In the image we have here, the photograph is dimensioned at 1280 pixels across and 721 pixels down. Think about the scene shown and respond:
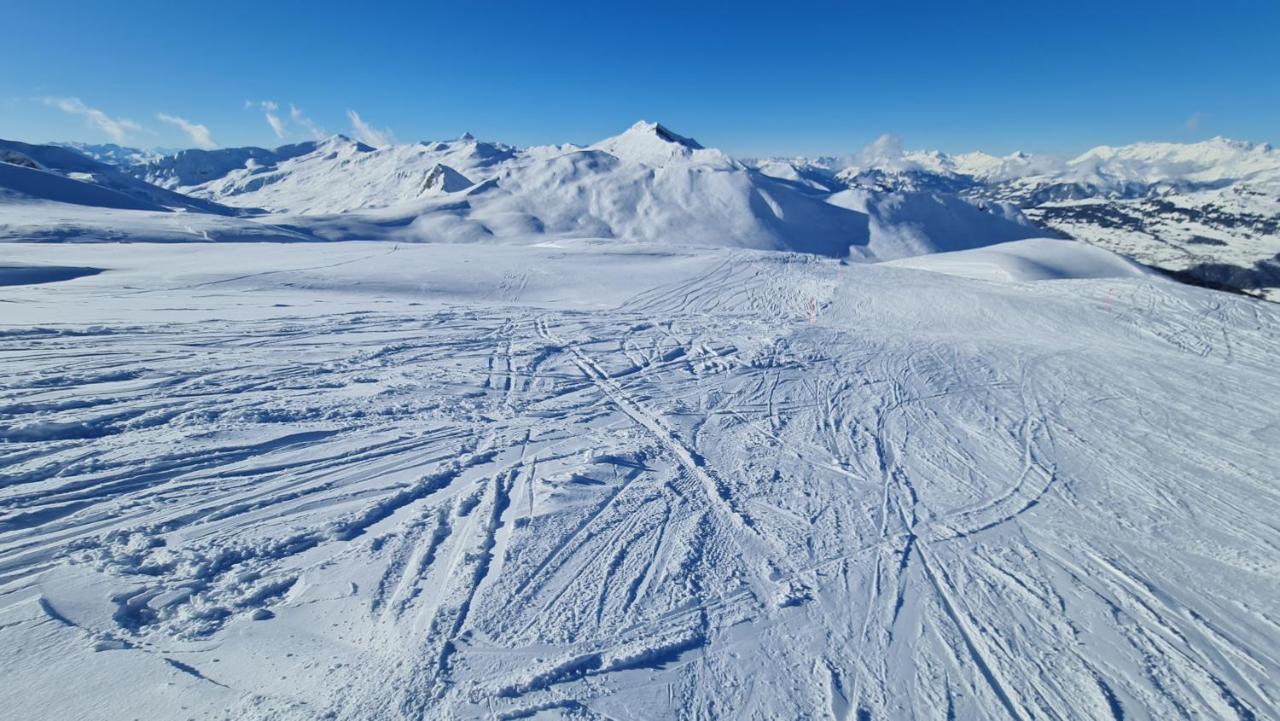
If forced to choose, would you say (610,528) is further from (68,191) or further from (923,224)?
(923,224)

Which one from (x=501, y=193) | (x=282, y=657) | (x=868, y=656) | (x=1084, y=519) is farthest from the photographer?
(x=501, y=193)

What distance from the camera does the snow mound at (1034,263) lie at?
1241 inches

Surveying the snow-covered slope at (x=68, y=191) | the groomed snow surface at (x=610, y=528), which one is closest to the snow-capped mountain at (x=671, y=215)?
the snow-covered slope at (x=68, y=191)

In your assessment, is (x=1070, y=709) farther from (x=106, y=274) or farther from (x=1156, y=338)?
(x=106, y=274)

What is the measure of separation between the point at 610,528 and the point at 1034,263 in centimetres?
3960

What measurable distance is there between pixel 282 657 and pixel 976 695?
4.69 metres

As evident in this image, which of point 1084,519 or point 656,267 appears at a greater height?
point 656,267

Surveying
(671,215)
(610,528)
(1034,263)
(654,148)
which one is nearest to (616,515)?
(610,528)

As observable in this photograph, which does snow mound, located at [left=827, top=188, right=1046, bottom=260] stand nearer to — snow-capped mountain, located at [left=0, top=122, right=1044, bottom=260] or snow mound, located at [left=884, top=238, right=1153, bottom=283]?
snow-capped mountain, located at [left=0, top=122, right=1044, bottom=260]

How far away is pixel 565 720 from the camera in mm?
3213

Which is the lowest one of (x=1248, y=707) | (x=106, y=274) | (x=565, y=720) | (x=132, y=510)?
(x=1248, y=707)

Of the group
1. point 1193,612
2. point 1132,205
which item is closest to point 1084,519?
point 1193,612

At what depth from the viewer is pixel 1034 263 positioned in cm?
3384

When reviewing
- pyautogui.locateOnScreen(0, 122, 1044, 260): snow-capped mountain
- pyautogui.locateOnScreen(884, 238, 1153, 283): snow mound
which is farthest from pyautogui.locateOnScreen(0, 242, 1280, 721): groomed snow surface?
pyautogui.locateOnScreen(0, 122, 1044, 260): snow-capped mountain
